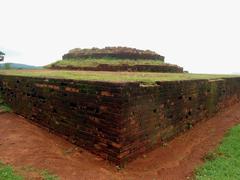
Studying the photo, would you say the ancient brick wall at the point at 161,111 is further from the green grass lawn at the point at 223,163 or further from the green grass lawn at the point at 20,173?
the green grass lawn at the point at 20,173

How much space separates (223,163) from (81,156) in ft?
9.01

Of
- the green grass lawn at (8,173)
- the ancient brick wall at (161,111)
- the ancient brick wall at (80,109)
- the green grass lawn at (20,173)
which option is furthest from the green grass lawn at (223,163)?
the green grass lawn at (8,173)

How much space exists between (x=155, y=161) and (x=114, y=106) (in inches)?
58.7

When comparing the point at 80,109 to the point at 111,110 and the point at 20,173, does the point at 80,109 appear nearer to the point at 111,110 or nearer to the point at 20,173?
the point at 111,110

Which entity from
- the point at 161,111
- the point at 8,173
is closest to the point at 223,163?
the point at 161,111

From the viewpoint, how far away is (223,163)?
A: 207 inches

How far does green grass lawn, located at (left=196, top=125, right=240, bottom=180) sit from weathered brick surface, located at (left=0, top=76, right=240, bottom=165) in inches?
43.2

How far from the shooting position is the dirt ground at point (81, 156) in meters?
4.64

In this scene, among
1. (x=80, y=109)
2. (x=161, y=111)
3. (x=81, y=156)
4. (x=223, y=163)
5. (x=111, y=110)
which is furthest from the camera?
(x=161, y=111)

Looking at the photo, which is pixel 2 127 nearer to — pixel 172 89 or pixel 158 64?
pixel 172 89

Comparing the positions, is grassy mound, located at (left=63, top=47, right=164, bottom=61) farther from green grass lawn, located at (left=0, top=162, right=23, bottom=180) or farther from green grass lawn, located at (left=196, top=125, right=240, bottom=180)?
green grass lawn, located at (left=0, top=162, right=23, bottom=180)

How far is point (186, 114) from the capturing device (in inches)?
283

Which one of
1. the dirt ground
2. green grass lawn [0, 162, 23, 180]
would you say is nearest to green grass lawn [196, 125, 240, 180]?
the dirt ground

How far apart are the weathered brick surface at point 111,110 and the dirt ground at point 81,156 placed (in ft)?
0.61
